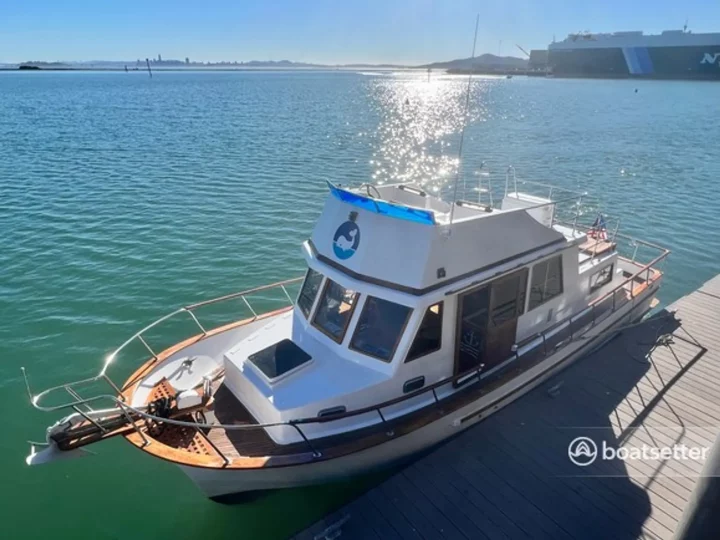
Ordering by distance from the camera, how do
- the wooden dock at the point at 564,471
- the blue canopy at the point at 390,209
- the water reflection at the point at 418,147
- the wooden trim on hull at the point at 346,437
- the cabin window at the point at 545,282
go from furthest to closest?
the water reflection at the point at 418,147, the cabin window at the point at 545,282, the blue canopy at the point at 390,209, the wooden dock at the point at 564,471, the wooden trim on hull at the point at 346,437

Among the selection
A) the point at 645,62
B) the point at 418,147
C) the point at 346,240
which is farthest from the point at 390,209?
the point at 645,62

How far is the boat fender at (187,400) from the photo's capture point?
651cm

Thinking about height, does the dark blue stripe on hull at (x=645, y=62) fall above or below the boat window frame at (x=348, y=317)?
above

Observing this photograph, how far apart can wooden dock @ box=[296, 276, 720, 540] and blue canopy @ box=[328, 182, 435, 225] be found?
12.6 feet

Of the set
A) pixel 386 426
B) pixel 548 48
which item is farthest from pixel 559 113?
pixel 548 48

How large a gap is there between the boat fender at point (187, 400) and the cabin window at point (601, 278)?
8.52 meters

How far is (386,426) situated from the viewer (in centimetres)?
687

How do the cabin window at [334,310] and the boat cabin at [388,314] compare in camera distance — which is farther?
the cabin window at [334,310]

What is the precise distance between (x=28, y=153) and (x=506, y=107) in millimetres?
53456

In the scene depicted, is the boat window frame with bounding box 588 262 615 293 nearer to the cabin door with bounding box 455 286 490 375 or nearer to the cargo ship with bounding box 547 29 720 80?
the cabin door with bounding box 455 286 490 375

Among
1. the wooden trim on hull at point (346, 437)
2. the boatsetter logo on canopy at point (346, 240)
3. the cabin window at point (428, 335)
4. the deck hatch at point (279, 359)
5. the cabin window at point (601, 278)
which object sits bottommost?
the wooden trim on hull at point (346, 437)

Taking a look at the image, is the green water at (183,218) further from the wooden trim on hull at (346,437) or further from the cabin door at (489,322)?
the cabin door at (489,322)

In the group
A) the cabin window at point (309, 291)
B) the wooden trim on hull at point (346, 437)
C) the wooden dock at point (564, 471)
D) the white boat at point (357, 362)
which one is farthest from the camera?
the cabin window at point (309, 291)

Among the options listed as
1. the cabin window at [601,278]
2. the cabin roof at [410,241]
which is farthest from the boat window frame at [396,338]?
the cabin window at [601,278]
